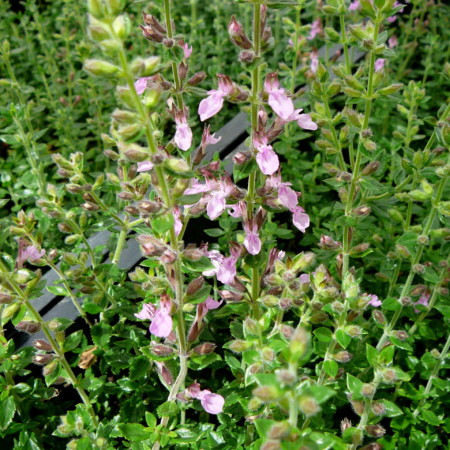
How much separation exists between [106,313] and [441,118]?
4.73 ft

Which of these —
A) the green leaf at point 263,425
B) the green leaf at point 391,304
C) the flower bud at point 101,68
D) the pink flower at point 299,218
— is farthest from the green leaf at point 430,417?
the flower bud at point 101,68

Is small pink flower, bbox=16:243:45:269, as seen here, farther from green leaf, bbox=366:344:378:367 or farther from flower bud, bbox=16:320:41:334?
green leaf, bbox=366:344:378:367

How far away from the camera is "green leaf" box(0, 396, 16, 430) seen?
1768 mm

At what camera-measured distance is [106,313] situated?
204 centimetres

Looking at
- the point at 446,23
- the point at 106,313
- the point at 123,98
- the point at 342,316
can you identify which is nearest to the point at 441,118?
the point at 342,316

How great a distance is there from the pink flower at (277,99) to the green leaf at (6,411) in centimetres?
129

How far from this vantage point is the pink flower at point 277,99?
140 cm

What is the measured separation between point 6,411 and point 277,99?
1.34m

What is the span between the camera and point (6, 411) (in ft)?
5.82

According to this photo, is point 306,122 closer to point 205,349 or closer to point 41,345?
point 205,349

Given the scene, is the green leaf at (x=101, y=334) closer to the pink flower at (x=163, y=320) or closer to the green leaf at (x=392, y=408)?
the pink flower at (x=163, y=320)

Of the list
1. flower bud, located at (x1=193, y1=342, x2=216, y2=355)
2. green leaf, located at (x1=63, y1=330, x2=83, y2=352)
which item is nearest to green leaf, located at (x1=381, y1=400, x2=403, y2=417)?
flower bud, located at (x1=193, y1=342, x2=216, y2=355)

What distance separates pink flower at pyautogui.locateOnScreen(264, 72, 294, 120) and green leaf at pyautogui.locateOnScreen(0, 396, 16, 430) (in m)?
1.29

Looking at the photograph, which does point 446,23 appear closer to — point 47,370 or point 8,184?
point 8,184
